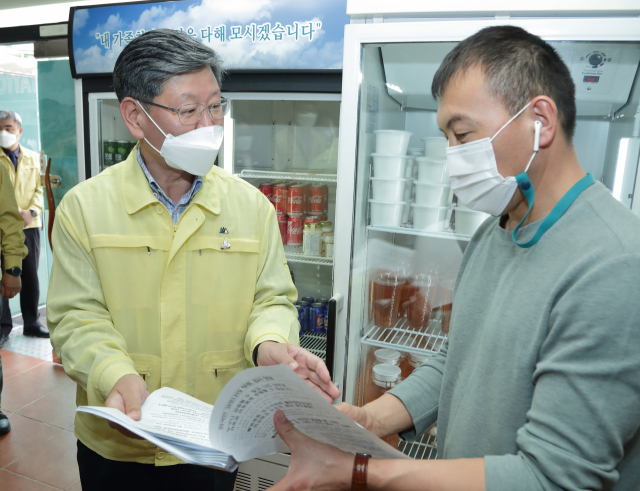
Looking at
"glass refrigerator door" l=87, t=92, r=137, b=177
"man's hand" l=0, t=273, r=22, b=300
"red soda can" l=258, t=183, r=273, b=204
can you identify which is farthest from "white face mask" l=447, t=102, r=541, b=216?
"man's hand" l=0, t=273, r=22, b=300

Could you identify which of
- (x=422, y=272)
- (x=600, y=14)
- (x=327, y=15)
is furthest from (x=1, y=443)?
(x=600, y=14)

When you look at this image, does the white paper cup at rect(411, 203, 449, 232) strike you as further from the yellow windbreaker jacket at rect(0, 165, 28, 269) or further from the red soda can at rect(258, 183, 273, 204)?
the yellow windbreaker jacket at rect(0, 165, 28, 269)

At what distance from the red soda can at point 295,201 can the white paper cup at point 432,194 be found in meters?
0.80

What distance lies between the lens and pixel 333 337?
1.92 metres

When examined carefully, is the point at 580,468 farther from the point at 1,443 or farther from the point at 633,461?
the point at 1,443

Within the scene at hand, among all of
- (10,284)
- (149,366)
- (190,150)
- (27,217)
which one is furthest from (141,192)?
(27,217)

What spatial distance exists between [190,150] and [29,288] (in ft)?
11.7

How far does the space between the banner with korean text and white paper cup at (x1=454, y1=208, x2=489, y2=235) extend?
0.82 meters

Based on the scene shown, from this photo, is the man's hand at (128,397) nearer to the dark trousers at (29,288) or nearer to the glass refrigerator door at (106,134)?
the glass refrigerator door at (106,134)

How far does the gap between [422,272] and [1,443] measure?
2.65 meters

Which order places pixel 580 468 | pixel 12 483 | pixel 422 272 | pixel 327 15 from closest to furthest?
pixel 580 468 < pixel 327 15 < pixel 422 272 < pixel 12 483

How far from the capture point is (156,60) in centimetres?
130

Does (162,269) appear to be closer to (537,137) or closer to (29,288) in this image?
(537,137)

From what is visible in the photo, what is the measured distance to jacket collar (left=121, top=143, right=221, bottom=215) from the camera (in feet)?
4.43
